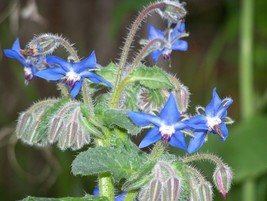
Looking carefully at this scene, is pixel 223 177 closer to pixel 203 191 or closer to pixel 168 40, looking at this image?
pixel 203 191

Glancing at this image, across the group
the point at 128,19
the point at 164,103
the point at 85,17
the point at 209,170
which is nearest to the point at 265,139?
the point at 209,170

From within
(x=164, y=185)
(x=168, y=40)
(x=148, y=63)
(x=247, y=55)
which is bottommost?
(x=164, y=185)

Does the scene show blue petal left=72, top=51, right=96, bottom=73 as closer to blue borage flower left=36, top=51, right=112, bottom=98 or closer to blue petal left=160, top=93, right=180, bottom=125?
blue borage flower left=36, top=51, right=112, bottom=98

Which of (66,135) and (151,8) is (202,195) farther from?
(151,8)

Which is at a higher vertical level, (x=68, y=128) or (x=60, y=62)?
(x=60, y=62)

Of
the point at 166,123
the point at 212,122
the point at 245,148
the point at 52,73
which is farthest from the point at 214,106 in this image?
the point at 245,148

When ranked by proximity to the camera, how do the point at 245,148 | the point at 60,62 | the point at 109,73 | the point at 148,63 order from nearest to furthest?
the point at 60,62
the point at 109,73
the point at 245,148
the point at 148,63

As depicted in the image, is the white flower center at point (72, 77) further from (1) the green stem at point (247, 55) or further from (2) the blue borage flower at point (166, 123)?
(1) the green stem at point (247, 55)
